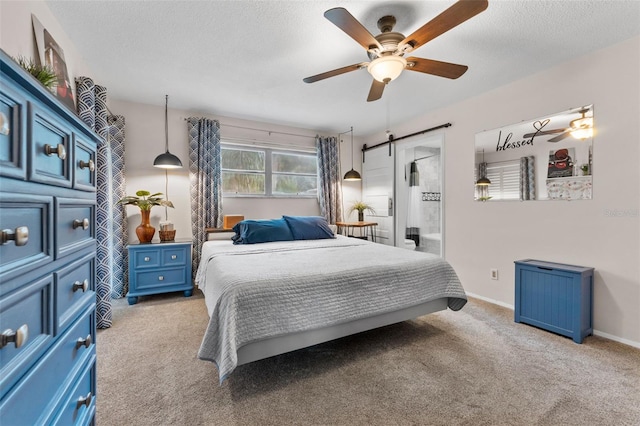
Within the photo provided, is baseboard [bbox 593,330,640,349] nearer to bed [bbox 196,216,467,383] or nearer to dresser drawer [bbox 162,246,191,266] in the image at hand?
bed [bbox 196,216,467,383]

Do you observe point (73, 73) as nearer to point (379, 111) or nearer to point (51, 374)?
point (51, 374)

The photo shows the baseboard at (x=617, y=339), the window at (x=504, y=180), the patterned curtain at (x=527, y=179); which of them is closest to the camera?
the baseboard at (x=617, y=339)

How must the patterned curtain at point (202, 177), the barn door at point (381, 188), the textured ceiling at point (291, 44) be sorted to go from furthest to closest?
the barn door at point (381, 188), the patterned curtain at point (202, 177), the textured ceiling at point (291, 44)

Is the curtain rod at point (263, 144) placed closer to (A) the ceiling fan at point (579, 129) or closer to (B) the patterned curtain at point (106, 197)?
(B) the patterned curtain at point (106, 197)

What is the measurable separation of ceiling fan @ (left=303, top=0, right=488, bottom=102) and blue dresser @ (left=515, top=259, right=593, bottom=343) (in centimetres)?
194

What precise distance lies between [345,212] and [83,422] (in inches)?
182

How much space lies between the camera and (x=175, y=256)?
3477 mm

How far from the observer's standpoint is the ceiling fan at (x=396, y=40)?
1590 mm

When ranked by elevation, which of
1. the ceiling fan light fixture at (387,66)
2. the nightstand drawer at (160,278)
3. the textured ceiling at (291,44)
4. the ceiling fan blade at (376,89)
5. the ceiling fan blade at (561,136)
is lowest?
the nightstand drawer at (160,278)

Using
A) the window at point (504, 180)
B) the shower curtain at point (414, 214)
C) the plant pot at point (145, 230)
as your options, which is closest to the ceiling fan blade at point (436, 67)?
the window at point (504, 180)

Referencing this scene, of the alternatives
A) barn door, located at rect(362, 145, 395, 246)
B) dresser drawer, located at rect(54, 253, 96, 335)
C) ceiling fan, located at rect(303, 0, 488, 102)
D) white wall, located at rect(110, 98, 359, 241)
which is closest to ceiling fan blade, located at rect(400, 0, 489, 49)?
ceiling fan, located at rect(303, 0, 488, 102)

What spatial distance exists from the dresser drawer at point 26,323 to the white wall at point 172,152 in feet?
11.2

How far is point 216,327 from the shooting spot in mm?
A: 1734

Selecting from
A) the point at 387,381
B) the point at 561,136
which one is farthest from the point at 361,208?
the point at 387,381
